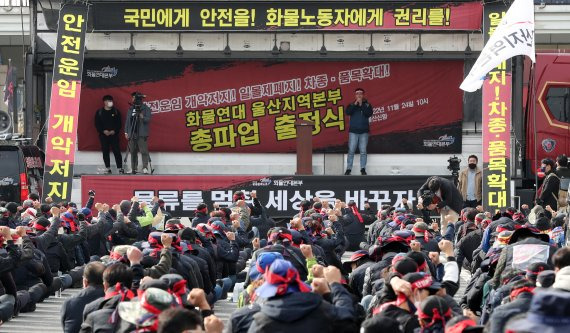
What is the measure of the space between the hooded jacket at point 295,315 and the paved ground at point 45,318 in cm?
790

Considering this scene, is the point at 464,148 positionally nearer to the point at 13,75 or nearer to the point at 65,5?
the point at 65,5

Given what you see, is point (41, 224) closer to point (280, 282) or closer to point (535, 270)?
point (535, 270)

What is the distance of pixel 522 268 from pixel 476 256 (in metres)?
4.41

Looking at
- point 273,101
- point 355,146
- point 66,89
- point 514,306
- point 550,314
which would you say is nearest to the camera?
point 550,314

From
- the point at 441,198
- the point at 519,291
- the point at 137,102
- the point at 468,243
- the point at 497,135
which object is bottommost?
the point at 468,243

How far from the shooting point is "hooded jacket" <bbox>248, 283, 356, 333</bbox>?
8609 millimetres

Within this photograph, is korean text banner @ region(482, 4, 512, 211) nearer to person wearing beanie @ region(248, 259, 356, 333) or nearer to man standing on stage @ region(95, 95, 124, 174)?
man standing on stage @ region(95, 95, 124, 174)

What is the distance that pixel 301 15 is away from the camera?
29.1 m

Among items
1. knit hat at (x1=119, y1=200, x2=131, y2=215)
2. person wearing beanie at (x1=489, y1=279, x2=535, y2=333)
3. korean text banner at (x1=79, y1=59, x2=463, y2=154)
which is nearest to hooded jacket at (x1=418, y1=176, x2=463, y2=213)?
knit hat at (x1=119, y1=200, x2=131, y2=215)

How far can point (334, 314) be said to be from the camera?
894 centimetres

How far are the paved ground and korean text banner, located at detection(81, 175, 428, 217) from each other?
8.09 m

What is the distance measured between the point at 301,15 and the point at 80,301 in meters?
18.3

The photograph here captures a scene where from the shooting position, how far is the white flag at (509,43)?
22578 mm

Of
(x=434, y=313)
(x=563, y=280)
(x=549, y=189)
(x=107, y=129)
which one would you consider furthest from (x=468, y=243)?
(x=107, y=129)
